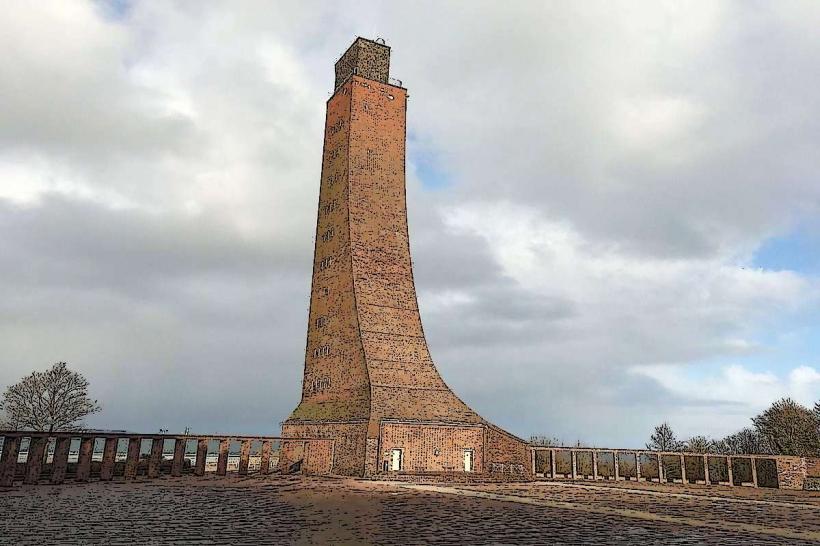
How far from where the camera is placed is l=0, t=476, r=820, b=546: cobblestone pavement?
10.6 metres

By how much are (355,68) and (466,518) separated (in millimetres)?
30517

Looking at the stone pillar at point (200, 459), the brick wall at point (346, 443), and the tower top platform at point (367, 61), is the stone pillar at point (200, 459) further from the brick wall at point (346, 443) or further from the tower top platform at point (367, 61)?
the tower top platform at point (367, 61)

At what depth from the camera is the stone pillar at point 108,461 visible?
25.7 m

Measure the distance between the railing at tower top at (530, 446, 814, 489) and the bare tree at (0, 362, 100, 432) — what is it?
30002 millimetres

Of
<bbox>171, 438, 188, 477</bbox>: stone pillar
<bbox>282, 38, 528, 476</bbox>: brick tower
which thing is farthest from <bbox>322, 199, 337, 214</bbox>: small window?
<bbox>171, 438, 188, 477</bbox>: stone pillar

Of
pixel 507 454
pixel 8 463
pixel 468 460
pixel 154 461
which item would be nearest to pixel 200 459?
pixel 154 461

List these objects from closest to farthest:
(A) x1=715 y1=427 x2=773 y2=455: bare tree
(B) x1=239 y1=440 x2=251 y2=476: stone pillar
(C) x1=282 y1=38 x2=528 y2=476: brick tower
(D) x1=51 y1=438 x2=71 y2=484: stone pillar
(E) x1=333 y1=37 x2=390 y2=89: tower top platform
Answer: (D) x1=51 y1=438 x2=71 y2=484: stone pillar < (C) x1=282 y1=38 x2=528 y2=476: brick tower < (B) x1=239 y1=440 x2=251 y2=476: stone pillar < (E) x1=333 y1=37 x2=390 y2=89: tower top platform < (A) x1=715 y1=427 x2=773 y2=455: bare tree

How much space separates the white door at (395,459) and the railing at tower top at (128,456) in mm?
3697

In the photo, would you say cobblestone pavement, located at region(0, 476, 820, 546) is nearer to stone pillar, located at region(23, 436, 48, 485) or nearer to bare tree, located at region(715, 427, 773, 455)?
stone pillar, located at region(23, 436, 48, 485)

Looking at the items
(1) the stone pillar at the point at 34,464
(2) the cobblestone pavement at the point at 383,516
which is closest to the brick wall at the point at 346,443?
(2) the cobblestone pavement at the point at 383,516

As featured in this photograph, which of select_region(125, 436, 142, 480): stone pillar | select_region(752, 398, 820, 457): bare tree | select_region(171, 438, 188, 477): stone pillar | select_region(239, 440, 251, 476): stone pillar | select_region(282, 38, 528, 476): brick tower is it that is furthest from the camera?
select_region(752, 398, 820, 457): bare tree

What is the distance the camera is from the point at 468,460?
31.7 meters

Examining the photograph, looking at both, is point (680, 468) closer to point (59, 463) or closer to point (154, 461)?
point (154, 461)

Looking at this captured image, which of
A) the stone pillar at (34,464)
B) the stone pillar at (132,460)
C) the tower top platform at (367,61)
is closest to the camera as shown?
the stone pillar at (34,464)
